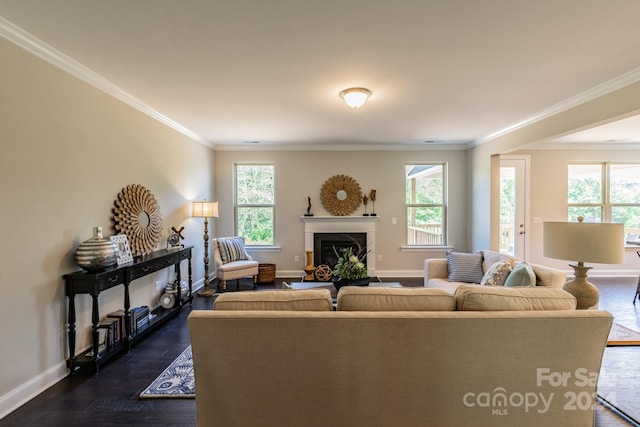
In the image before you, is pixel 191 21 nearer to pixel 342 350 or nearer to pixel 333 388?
pixel 342 350

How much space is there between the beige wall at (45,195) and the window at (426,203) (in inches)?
188

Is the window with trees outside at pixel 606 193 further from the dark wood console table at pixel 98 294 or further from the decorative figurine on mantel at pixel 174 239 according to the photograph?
the dark wood console table at pixel 98 294

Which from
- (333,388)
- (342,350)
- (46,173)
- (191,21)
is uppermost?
(191,21)

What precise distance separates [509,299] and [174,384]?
2419mm

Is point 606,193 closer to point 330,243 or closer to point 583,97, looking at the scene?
point 583,97

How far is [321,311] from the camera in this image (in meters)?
1.61

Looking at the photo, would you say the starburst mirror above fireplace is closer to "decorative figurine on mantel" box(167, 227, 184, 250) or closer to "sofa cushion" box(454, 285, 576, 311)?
"decorative figurine on mantel" box(167, 227, 184, 250)

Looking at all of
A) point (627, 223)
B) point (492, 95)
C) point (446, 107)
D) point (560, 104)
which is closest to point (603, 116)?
point (560, 104)

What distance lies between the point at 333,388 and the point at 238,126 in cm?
375

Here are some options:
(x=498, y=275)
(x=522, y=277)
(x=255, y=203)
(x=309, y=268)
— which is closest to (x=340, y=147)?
(x=255, y=203)

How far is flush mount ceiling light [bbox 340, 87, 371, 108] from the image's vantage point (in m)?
2.87

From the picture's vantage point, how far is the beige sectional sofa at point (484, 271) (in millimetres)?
2500

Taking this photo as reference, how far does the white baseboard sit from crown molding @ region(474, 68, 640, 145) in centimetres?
541

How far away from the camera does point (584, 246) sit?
2025 millimetres
